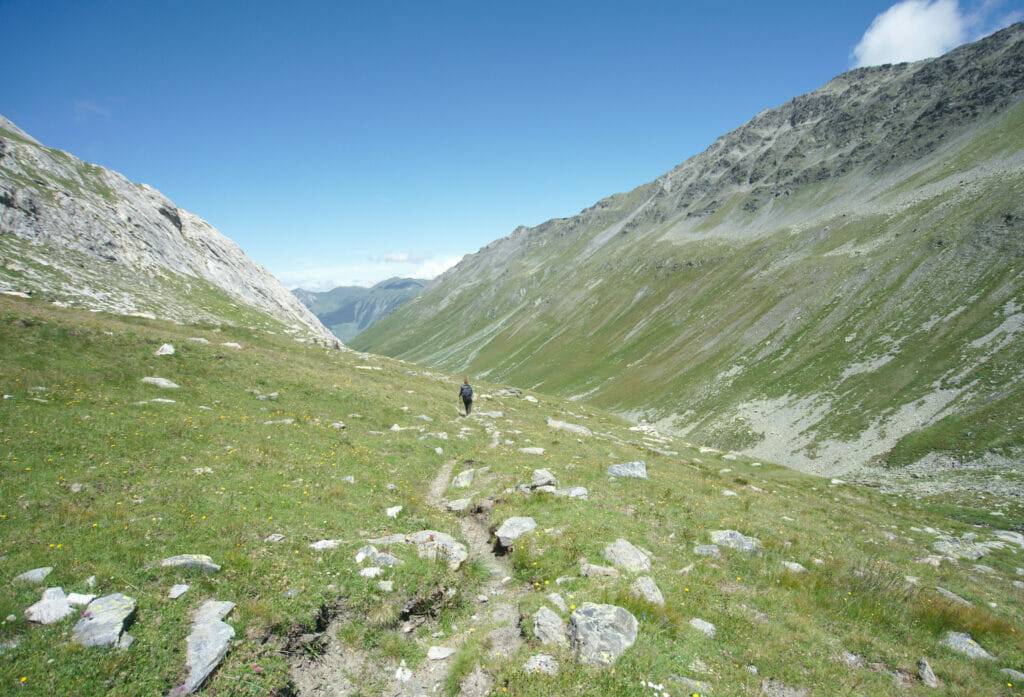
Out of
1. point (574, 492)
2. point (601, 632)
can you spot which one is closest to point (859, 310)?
point (574, 492)

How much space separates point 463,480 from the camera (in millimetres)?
20125

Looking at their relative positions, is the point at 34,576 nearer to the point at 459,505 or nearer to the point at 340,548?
the point at 340,548

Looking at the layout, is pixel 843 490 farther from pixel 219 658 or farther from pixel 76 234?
pixel 76 234

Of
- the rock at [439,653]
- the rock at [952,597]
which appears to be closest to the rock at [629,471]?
the rock at [952,597]

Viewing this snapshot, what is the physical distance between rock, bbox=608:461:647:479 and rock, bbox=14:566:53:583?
20093 mm

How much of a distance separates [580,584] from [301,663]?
6.97m

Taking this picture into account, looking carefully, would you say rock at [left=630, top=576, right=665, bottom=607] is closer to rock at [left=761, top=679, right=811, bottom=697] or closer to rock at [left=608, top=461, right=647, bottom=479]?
rock at [left=761, top=679, right=811, bottom=697]

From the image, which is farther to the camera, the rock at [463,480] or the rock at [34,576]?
the rock at [463,480]

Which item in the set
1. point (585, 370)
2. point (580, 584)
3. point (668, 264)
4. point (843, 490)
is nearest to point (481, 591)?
point (580, 584)

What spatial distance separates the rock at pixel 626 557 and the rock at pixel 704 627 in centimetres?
213

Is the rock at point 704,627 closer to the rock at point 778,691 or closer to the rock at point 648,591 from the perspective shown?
the rock at point 648,591

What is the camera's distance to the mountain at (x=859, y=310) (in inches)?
2315

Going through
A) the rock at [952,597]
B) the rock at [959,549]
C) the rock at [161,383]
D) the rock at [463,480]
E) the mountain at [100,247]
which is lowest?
the rock at [959,549]

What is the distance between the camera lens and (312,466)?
18.2m
